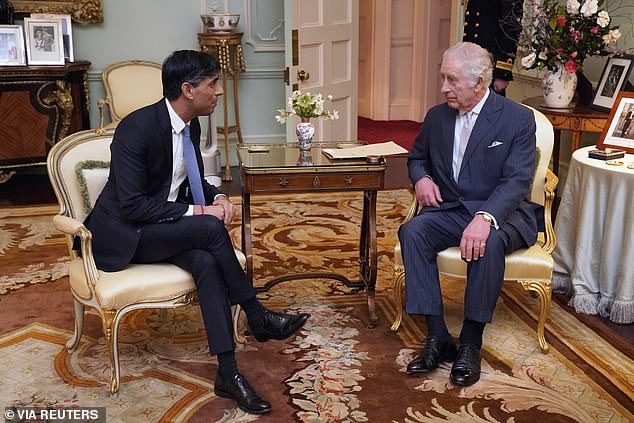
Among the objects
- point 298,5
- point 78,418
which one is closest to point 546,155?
point 78,418

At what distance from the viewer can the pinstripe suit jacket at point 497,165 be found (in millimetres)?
2969

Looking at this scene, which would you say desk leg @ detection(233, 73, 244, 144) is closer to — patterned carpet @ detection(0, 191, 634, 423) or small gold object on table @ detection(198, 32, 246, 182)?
small gold object on table @ detection(198, 32, 246, 182)

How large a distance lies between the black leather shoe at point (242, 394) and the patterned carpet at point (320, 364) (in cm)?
3

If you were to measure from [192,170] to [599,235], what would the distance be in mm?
1849

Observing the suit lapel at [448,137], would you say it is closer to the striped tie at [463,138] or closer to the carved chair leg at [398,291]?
the striped tie at [463,138]

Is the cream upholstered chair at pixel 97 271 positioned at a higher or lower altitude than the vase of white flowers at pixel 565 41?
lower

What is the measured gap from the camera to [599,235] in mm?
3400

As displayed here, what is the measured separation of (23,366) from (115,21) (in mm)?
3711

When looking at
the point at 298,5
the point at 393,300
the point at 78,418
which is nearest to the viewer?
the point at 78,418

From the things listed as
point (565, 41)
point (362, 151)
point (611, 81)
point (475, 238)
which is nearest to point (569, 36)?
point (565, 41)

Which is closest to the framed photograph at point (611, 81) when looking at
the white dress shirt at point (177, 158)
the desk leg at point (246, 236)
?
the desk leg at point (246, 236)

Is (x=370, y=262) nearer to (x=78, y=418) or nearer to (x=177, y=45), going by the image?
(x=78, y=418)

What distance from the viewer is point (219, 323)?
2.69m

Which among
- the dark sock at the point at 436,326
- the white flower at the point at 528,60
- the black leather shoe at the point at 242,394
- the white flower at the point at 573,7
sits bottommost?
the black leather shoe at the point at 242,394
